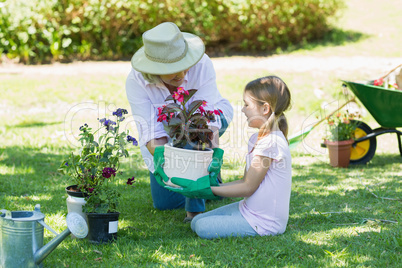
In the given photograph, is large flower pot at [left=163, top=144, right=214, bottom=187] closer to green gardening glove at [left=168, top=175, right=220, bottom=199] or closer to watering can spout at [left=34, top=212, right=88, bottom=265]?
green gardening glove at [left=168, top=175, right=220, bottom=199]

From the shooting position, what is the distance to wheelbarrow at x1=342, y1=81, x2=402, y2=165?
457 cm

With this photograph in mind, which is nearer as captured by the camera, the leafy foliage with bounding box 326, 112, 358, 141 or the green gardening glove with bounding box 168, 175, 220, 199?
the green gardening glove with bounding box 168, 175, 220, 199

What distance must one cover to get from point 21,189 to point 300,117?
15.0 ft

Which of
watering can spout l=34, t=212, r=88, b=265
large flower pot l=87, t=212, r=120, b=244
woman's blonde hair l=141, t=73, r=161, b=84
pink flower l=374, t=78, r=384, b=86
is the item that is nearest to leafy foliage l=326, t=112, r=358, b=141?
pink flower l=374, t=78, r=384, b=86

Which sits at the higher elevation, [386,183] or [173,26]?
[173,26]

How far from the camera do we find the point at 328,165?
16.2ft

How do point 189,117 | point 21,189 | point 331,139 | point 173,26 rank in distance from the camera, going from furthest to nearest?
1. point 331,139
2. point 21,189
3. point 173,26
4. point 189,117

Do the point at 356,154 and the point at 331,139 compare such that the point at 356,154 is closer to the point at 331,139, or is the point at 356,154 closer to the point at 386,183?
the point at 331,139

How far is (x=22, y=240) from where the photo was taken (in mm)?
2248

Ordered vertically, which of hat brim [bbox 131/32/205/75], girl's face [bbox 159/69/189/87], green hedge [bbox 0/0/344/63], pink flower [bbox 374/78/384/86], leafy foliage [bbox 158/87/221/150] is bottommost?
leafy foliage [bbox 158/87/221/150]

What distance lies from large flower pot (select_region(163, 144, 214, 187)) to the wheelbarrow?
8.63 feet

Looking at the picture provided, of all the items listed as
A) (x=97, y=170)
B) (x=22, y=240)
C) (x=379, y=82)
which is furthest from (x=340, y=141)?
(x=22, y=240)

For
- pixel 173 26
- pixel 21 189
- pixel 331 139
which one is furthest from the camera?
pixel 331 139

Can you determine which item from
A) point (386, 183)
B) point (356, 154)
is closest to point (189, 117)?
point (386, 183)
